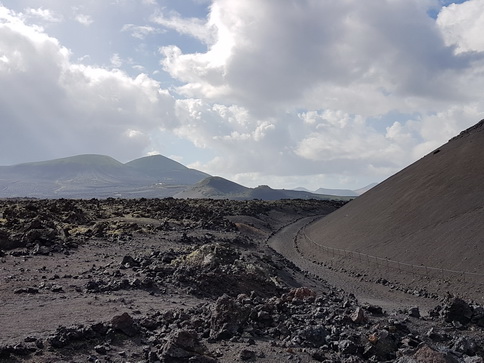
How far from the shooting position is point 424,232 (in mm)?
39719

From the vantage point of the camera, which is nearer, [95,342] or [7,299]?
[95,342]

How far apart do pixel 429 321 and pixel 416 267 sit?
2073 centimetres

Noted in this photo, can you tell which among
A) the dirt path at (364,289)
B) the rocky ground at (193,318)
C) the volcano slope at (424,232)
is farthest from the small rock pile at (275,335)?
the volcano slope at (424,232)

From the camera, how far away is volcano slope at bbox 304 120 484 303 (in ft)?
102

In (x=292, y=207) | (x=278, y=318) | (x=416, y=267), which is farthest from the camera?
(x=292, y=207)

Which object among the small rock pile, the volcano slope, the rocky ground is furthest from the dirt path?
the small rock pile

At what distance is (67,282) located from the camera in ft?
63.0

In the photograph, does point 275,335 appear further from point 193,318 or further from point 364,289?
point 364,289

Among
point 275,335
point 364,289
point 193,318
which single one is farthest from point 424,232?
point 193,318

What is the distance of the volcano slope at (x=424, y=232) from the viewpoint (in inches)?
1230

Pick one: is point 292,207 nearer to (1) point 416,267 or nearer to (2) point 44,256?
(1) point 416,267

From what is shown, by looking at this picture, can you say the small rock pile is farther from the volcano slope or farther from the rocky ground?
the volcano slope

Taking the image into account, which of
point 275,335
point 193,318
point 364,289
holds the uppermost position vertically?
point 193,318

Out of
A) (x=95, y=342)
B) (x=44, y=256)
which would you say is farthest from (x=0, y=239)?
(x=95, y=342)
